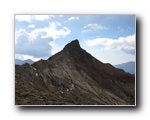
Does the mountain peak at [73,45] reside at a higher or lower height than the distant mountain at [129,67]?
higher

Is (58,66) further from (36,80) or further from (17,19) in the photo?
(17,19)

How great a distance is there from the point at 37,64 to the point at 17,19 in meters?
0.62

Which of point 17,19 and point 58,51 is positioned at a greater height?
point 17,19

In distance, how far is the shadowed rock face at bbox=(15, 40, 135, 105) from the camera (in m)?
3.03

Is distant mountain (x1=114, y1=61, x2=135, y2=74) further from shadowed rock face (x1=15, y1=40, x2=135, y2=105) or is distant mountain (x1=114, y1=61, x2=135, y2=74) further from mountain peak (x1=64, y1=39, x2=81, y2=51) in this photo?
mountain peak (x1=64, y1=39, x2=81, y2=51)

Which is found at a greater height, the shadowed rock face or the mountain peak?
the mountain peak

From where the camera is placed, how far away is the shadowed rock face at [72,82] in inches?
119

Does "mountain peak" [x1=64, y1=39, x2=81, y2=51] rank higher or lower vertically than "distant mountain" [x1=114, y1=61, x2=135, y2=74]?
higher

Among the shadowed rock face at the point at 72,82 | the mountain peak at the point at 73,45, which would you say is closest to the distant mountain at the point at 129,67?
the shadowed rock face at the point at 72,82

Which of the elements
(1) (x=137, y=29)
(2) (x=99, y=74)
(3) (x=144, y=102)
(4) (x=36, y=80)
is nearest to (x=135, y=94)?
(3) (x=144, y=102)

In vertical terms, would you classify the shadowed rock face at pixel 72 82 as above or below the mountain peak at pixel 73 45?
below

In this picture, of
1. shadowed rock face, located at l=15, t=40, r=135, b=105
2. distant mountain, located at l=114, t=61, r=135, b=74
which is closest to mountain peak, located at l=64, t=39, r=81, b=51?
shadowed rock face, located at l=15, t=40, r=135, b=105

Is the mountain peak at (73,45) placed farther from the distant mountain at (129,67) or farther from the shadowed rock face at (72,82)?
the distant mountain at (129,67)
